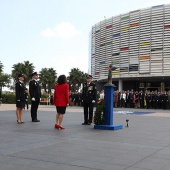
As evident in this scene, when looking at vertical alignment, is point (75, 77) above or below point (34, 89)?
above

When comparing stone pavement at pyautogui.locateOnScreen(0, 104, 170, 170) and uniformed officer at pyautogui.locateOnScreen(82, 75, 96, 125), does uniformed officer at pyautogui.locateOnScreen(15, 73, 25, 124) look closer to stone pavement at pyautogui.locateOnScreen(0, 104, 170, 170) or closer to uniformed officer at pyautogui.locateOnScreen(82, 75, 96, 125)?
uniformed officer at pyautogui.locateOnScreen(82, 75, 96, 125)

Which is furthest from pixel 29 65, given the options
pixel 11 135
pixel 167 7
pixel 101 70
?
pixel 11 135

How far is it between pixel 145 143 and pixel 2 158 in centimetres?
355

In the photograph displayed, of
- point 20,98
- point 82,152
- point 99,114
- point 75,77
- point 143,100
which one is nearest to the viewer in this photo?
point 82,152

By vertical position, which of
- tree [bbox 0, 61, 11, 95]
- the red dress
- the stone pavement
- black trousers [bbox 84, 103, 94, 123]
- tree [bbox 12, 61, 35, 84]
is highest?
tree [bbox 12, 61, 35, 84]

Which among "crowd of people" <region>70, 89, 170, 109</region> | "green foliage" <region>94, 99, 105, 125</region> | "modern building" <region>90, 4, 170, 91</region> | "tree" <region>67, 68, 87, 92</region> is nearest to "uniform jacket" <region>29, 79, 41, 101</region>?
"green foliage" <region>94, 99, 105, 125</region>

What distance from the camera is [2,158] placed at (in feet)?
18.1

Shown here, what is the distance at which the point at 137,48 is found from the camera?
135 feet

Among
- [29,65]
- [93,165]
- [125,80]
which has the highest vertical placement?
[29,65]

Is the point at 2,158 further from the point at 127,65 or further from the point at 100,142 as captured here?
the point at 127,65

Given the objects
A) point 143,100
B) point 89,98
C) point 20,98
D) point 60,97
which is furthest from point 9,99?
point 60,97

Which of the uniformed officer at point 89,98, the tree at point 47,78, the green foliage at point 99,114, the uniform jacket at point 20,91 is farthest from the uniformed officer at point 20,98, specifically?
the tree at point 47,78

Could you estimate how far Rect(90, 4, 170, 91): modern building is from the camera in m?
39.3

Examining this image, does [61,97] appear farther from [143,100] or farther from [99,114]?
[143,100]
